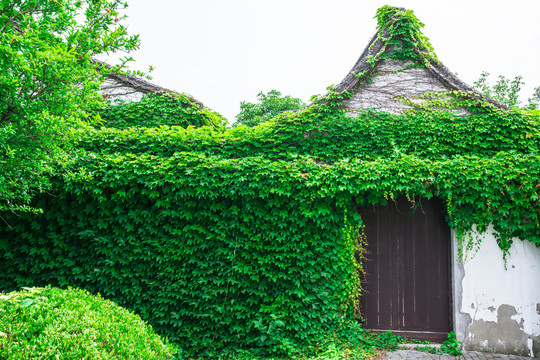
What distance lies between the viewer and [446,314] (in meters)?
5.71

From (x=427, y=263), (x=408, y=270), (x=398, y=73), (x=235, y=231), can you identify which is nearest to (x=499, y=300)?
(x=427, y=263)

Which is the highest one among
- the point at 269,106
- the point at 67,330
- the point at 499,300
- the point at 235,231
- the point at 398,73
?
the point at 269,106

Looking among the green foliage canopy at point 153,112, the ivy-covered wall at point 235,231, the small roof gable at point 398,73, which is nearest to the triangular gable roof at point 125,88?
the green foliage canopy at point 153,112

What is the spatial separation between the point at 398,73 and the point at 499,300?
492cm

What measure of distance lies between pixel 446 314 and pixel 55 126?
6.82 metres

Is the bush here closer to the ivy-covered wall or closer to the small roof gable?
the ivy-covered wall

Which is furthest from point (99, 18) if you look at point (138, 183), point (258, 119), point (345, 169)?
point (258, 119)

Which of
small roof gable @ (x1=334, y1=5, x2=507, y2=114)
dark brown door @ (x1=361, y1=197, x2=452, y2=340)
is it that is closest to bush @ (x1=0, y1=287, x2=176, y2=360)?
dark brown door @ (x1=361, y1=197, x2=452, y2=340)

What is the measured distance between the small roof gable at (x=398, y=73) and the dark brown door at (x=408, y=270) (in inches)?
95.2

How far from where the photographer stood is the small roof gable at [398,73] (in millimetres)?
6945

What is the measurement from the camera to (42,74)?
360 cm

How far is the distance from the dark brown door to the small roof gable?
2419mm

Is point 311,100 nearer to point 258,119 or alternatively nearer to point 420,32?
point 420,32

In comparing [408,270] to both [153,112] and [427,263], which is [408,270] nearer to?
[427,263]
